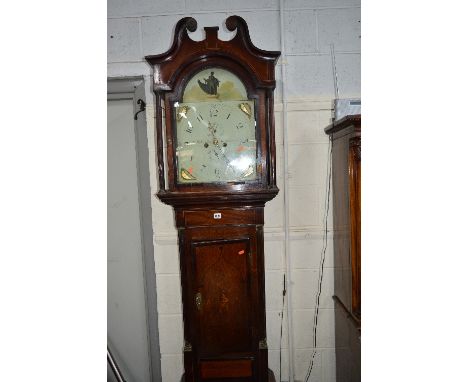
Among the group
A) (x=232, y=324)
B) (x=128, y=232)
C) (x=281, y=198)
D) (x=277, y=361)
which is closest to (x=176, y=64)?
(x=281, y=198)

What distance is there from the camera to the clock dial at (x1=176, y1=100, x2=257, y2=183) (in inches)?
54.7

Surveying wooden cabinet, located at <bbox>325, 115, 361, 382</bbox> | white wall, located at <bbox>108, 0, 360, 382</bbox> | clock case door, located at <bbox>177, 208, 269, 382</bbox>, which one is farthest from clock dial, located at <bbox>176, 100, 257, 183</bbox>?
wooden cabinet, located at <bbox>325, 115, 361, 382</bbox>

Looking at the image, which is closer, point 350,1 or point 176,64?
point 176,64

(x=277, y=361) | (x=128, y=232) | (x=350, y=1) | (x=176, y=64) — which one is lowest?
(x=277, y=361)

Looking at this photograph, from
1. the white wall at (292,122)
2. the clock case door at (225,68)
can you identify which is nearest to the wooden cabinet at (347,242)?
the white wall at (292,122)

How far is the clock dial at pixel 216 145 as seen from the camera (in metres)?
1.39

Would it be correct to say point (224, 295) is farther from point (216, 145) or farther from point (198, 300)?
point (216, 145)

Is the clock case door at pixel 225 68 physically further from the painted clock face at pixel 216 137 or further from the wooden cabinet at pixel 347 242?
the wooden cabinet at pixel 347 242

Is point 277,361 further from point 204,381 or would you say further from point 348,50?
point 348,50

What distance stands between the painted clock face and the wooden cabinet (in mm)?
407

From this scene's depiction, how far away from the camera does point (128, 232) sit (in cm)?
173

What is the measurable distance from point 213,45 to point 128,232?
1.10m
